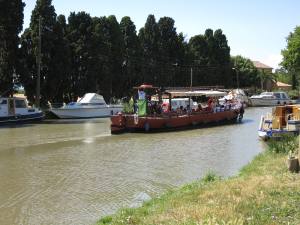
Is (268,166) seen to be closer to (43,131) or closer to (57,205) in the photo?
(57,205)

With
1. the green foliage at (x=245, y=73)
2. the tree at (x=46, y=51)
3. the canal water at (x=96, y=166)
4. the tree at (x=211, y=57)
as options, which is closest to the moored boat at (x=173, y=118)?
the canal water at (x=96, y=166)

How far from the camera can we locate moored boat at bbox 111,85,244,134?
3325 cm

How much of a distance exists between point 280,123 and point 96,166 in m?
11.1

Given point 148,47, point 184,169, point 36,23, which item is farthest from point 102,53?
point 184,169

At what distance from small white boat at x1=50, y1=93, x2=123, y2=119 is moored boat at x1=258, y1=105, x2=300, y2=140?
2096 cm

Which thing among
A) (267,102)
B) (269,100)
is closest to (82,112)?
(267,102)

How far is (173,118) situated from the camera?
116 feet

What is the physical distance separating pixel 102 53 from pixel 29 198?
1612 inches

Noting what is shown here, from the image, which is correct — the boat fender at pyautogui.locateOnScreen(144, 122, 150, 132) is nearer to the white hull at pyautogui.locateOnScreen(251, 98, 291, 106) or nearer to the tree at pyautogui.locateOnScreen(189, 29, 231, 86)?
the white hull at pyautogui.locateOnScreen(251, 98, 291, 106)

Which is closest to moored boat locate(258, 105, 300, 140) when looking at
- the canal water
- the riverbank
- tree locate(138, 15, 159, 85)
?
the canal water

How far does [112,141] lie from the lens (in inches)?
1134

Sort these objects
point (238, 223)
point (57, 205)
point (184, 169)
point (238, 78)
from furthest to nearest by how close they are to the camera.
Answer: point (238, 78) → point (184, 169) → point (57, 205) → point (238, 223)

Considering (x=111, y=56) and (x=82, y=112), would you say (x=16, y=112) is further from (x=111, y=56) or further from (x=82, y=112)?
(x=111, y=56)

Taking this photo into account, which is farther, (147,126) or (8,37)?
(8,37)
